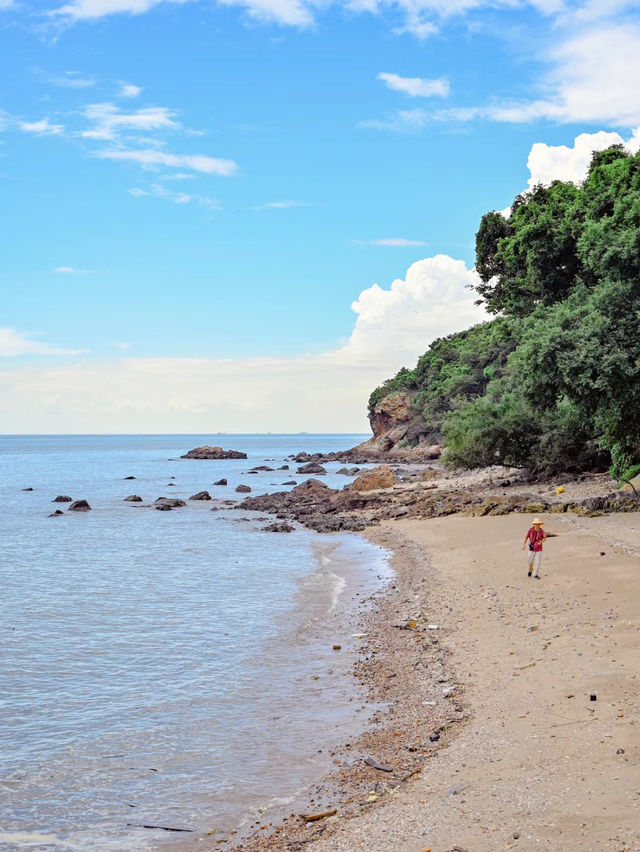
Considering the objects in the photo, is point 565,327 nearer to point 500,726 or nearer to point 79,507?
point 500,726

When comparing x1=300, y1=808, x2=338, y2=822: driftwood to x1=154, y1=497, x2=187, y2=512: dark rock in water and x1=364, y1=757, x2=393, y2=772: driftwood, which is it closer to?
x1=364, y1=757, x2=393, y2=772: driftwood

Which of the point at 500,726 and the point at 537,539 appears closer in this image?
the point at 500,726

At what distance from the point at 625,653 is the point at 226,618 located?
9.25 metres

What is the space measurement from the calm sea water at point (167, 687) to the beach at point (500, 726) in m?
0.86

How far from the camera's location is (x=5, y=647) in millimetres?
15164

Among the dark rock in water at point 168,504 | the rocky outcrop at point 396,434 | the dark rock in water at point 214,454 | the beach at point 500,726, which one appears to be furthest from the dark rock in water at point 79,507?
the dark rock in water at point 214,454

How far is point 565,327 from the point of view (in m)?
25.4

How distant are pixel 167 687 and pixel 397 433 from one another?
9167 centimetres

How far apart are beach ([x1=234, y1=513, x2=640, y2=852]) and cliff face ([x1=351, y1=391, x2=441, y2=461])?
7434 centimetres

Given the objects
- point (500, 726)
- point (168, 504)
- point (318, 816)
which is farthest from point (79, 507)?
point (318, 816)

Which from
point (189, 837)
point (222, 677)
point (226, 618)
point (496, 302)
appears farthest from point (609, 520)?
point (496, 302)

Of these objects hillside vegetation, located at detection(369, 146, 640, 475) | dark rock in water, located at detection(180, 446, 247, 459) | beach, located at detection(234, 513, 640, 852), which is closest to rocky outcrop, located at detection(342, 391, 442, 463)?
dark rock in water, located at detection(180, 446, 247, 459)

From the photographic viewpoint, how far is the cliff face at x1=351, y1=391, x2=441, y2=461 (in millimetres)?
94312

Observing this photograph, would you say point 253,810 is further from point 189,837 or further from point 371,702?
point 371,702
